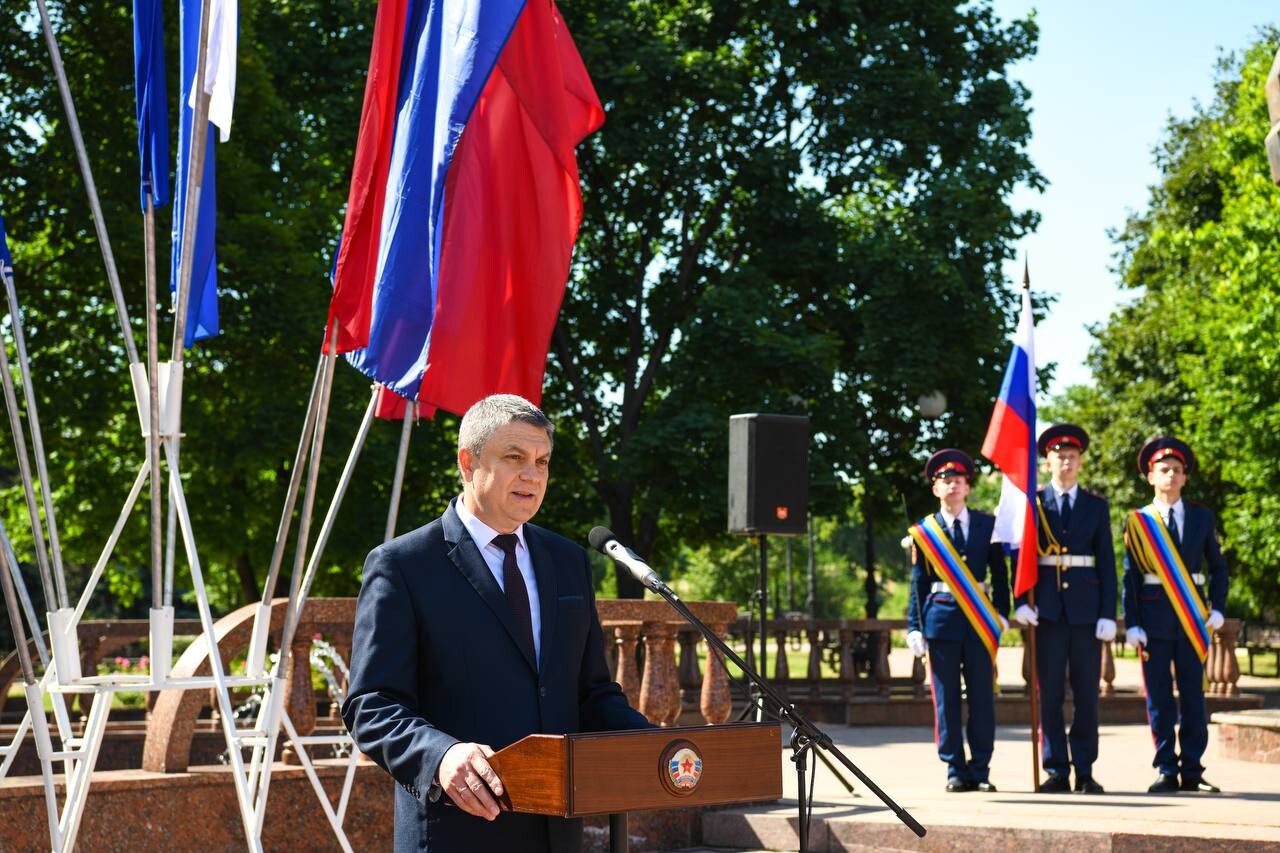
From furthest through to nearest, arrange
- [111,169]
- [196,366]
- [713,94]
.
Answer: [713,94], [196,366], [111,169]

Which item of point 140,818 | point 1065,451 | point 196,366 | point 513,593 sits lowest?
point 140,818

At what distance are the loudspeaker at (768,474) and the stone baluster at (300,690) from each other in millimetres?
3114

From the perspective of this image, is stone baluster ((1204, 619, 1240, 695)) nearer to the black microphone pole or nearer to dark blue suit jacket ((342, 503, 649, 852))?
the black microphone pole

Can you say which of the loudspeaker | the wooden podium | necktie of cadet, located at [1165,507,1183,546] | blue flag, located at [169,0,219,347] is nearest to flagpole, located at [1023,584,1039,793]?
necktie of cadet, located at [1165,507,1183,546]

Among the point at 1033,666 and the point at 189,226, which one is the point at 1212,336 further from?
the point at 189,226

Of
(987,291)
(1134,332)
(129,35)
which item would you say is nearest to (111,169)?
(129,35)

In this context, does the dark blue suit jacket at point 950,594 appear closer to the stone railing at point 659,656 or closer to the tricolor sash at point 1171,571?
the tricolor sash at point 1171,571

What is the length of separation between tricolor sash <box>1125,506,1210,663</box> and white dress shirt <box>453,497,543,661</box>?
712 cm

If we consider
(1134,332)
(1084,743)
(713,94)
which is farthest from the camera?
(1134,332)

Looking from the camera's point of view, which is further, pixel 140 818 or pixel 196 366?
pixel 196 366

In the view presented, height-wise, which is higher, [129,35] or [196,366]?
[129,35]

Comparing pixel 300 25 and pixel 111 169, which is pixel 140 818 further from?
pixel 300 25

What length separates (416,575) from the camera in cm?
370

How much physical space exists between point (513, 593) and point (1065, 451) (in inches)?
277
